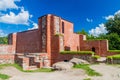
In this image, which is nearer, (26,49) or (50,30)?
(50,30)

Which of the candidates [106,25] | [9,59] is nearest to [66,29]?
[9,59]

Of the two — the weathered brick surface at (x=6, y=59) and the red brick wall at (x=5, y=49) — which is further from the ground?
the red brick wall at (x=5, y=49)

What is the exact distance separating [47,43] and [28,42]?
470 cm

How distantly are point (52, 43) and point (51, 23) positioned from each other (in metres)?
2.49

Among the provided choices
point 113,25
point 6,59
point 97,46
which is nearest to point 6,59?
point 6,59

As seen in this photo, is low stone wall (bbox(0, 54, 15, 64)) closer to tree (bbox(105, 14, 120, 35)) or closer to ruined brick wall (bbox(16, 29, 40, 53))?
ruined brick wall (bbox(16, 29, 40, 53))

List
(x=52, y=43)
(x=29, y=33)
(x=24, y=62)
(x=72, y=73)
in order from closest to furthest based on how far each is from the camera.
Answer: (x=72, y=73)
(x=24, y=62)
(x=52, y=43)
(x=29, y=33)

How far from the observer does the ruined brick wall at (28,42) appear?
24812 millimetres

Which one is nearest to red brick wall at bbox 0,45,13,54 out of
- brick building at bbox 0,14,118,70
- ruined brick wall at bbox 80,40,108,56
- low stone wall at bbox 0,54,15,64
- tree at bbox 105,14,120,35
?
brick building at bbox 0,14,118,70

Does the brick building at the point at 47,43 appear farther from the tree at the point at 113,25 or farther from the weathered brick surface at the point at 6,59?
the tree at the point at 113,25

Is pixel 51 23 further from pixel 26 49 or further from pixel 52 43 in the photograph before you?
pixel 26 49

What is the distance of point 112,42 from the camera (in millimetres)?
35031

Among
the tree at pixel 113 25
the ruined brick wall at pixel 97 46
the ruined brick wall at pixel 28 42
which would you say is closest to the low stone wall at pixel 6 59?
the ruined brick wall at pixel 28 42

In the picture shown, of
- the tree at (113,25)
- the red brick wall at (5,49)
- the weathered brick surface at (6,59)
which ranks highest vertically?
the tree at (113,25)
